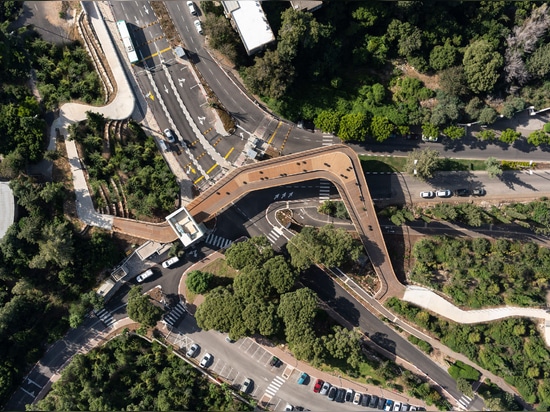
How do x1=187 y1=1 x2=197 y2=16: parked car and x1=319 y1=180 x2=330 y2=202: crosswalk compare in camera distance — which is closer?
x1=187 y1=1 x2=197 y2=16: parked car

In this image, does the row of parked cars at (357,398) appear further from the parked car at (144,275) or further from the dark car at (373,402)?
the parked car at (144,275)

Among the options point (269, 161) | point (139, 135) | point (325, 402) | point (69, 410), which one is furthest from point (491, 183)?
point (69, 410)

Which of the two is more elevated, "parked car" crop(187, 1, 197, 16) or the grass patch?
"parked car" crop(187, 1, 197, 16)

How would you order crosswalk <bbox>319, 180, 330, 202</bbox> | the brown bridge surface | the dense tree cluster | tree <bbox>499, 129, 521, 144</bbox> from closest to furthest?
the dense tree cluster, the brown bridge surface, tree <bbox>499, 129, 521, 144</bbox>, crosswalk <bbox>319, 180, 330, 202</bbox>

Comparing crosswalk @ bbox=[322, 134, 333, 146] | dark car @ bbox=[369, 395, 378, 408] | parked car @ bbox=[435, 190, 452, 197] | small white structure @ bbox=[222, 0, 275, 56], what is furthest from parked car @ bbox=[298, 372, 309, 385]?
small white structure @ bbox=[222, 0, 275, 56]

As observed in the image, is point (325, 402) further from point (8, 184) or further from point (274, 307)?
point (8, 184)

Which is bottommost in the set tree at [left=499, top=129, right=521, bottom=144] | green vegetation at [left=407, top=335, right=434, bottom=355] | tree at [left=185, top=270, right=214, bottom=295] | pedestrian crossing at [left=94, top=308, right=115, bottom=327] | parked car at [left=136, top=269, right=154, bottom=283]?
pedestrian crossing at [left=94, top=308, right=115, bottom=327]

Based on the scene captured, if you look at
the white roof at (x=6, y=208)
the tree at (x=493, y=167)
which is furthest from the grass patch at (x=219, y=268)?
the tree at (x=493, y=167)

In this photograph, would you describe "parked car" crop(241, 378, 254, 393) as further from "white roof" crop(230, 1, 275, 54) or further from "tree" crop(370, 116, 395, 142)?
"white roof" crop(230, 1, 275, 54)
